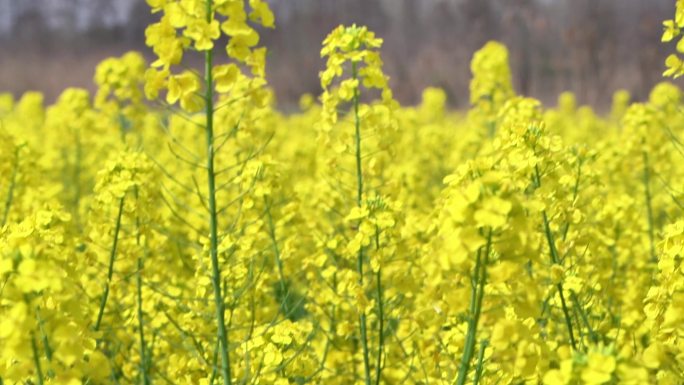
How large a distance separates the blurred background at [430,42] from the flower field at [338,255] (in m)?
18.8

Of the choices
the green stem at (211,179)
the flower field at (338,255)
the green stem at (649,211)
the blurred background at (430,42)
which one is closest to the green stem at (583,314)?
the flower field at (338,255)

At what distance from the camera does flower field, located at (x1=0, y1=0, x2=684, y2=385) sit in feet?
6.69

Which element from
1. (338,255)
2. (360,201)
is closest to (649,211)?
(338,255)

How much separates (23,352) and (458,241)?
36.6 inches

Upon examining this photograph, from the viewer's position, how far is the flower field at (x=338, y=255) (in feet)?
6.69

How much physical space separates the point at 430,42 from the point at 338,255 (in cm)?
3164

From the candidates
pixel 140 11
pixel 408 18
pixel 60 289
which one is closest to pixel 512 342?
pixel 60 289

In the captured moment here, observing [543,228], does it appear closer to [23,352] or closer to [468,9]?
[23,352]

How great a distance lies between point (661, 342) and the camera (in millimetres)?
2479

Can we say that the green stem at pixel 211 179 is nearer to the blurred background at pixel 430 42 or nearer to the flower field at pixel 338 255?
the flower field at pixel 338 255

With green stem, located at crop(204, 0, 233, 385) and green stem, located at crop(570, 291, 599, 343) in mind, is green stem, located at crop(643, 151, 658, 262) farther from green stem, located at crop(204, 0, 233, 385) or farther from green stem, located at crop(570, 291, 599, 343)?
green stem, located at crop(204, 0, 233, 385)

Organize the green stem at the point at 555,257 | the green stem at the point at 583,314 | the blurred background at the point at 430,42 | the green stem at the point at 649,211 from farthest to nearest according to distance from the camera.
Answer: the blurred background at the point at 430,42, the green stem at the point at 649,211, the green stem at the point at 583,314, the green stem at the point at 555,257

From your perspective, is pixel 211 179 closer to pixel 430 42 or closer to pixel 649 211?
pixel 649 211

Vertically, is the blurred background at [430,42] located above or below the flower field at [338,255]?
above
